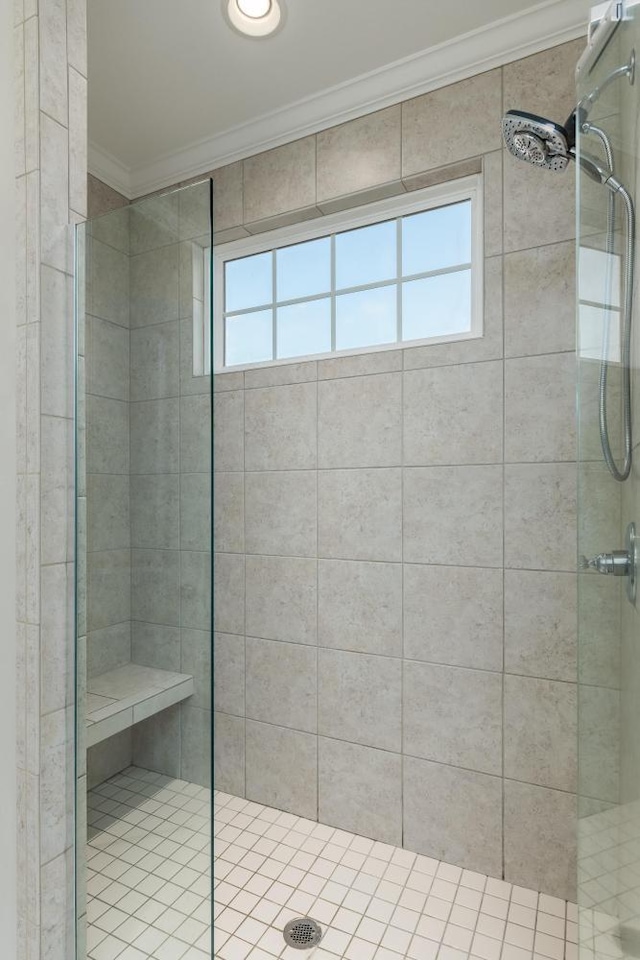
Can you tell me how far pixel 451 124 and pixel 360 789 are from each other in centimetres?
227

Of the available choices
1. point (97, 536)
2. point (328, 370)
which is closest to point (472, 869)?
point (97, 536)

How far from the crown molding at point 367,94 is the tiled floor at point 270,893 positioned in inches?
84.1

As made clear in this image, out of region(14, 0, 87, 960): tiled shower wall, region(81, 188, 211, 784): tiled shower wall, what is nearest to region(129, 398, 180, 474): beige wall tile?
region(81, 188, 211, 784): tiled shower wall

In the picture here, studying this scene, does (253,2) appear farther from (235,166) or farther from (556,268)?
(556,268)

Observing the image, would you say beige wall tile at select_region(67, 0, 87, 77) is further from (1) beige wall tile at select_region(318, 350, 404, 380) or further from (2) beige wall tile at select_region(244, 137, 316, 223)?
(1) beige wall tile at select_region(318, 350, 404, 380)

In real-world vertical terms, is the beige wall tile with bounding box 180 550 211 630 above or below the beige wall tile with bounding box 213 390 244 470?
below

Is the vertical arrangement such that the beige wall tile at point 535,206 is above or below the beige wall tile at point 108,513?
above

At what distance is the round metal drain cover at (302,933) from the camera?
150 cm

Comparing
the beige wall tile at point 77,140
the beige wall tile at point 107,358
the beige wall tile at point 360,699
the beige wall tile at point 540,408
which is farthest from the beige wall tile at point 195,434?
the beige wall tile at point 360,699

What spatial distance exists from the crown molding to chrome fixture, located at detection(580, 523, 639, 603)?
1552 millimetres

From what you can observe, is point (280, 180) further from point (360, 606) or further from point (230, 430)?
point (360, 606)
